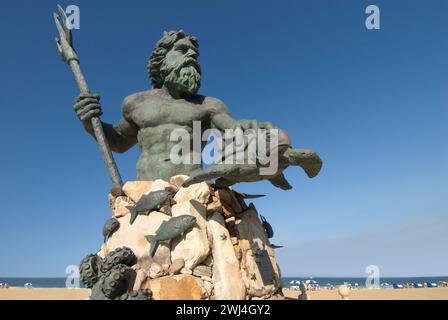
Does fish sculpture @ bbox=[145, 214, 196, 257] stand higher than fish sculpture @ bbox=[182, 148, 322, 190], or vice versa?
fish sculpture @ bbox=[182, 148, 322, 190]

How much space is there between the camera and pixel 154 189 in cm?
473

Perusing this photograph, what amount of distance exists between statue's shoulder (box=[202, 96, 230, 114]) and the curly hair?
665 millimetres

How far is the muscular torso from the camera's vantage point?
5238 mm

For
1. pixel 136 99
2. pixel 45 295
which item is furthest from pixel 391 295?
pixel 136 99

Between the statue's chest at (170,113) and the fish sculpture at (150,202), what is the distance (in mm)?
1165

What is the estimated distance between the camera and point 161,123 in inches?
213

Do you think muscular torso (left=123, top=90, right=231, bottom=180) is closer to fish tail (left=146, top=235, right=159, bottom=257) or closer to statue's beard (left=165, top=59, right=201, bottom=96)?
statue's beard (left=165, top=59, right=201, bottom=96)

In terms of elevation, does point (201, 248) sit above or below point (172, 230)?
below

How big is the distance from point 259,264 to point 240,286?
1.66ft

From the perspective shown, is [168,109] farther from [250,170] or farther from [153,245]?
[153,245]

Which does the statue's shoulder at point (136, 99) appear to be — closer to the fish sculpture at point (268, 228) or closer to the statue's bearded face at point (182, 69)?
the statue's bearded face at point (182, 69)

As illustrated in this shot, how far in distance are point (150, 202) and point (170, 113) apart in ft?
4.48

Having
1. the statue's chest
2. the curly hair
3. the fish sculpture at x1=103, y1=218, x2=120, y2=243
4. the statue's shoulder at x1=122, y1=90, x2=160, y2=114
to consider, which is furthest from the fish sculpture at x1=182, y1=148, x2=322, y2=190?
the curly hair
